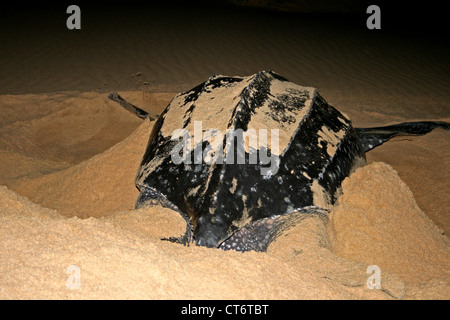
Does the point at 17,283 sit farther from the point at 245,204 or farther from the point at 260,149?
the point at 260,149

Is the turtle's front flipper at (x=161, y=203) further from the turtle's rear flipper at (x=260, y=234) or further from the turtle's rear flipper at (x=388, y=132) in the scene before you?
the turtle's rear flipper at (x=388, y=132)

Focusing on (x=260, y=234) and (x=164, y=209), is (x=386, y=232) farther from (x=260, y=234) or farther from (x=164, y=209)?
(x=164, y=209)

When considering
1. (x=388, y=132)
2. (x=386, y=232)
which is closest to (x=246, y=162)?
(x=386, y=232)

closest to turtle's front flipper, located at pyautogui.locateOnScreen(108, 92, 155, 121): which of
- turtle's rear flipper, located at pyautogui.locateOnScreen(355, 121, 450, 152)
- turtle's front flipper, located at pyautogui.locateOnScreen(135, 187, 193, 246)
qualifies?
Answer: turtle's front flipper, located at pyautogui.locateOnScreen(135, 187, 193, 246)

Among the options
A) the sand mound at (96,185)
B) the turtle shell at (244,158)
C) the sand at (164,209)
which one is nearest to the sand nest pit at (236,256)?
the sand at (164,209)

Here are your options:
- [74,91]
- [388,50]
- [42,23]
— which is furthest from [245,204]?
[42,23]

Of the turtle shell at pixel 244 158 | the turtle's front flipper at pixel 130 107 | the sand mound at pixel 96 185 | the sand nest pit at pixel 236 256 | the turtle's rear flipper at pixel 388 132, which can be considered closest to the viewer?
the sand nest pit at pixel 236 256
